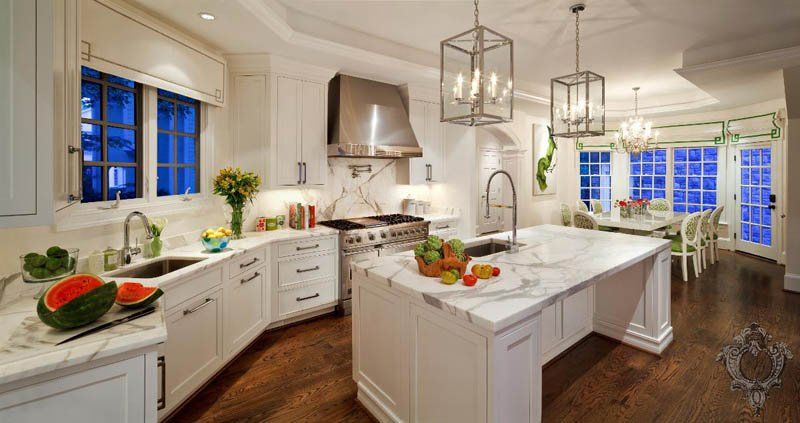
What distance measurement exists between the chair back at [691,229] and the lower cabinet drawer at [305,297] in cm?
461

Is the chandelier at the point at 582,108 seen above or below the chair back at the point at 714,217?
above

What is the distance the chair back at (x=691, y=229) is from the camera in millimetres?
4986

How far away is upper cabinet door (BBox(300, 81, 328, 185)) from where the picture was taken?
3.84m

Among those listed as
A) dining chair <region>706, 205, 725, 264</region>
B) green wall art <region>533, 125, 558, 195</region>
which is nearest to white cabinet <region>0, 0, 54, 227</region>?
green wall art <region>533, 125, 558, 195</region>

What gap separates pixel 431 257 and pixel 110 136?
2.31m

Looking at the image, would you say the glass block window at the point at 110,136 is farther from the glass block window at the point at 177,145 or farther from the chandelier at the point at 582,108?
the chandelier at the point at 582,108

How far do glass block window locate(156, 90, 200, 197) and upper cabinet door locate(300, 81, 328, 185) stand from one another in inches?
38.0

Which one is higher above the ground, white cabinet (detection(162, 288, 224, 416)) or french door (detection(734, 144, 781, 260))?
french door (detection(734, 144, 781, 260))

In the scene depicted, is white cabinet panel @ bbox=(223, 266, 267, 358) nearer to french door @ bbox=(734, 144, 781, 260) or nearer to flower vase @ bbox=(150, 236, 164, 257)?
flower vase @ bbox=(150, 236, 164, 257)

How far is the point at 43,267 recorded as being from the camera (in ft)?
5.13

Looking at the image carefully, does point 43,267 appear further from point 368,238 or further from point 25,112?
point 368,238

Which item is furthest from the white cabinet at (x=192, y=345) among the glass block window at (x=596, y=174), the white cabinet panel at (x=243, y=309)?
the glass block window at (x=596, y=174)

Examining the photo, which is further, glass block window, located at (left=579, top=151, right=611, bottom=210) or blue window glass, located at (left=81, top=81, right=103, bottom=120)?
glass block window, located at (left=579, top=151, right=611, bottom=210)

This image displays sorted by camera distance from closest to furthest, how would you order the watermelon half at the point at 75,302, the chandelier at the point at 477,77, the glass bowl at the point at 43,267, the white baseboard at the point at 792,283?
the watermelon half at the point at 75,302
the glass bowl at the point at 43,267
the chandelier at the point at 477,77
the white baseboard at the point at 792,283
